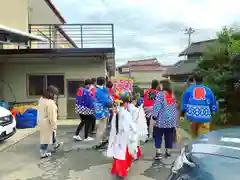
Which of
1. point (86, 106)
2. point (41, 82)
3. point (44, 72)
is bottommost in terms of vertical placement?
point (86, 106)

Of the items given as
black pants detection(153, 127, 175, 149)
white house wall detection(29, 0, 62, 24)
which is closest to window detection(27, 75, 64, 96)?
white house wall detection(29, 0, 62, 24)

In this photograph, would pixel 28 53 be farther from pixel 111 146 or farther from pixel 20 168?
pixel 111 146

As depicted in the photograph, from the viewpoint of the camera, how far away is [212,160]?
2.29m

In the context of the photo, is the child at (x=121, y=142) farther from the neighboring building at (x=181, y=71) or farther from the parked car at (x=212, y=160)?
the neighboring building at (x=181, y=71)

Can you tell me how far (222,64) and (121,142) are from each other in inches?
330

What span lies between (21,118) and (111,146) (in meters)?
6.36

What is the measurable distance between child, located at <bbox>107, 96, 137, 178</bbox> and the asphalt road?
8.8 inches

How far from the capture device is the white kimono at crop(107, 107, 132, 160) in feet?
17.2

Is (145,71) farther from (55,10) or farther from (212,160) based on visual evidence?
(212,160)

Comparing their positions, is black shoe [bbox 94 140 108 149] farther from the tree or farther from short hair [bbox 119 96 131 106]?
the tree

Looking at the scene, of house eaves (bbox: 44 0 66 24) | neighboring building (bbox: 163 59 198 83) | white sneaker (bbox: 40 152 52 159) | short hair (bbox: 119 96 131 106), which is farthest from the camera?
neighboring building (bbox: 163 59 198 83)

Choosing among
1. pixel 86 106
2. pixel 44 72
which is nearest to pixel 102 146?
pixel 86 106

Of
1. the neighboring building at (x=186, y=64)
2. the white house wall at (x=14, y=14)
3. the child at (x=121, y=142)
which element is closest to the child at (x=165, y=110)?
the child at (x=121, y=142)

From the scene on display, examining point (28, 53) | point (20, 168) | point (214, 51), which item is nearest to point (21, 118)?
point (28, 53)
